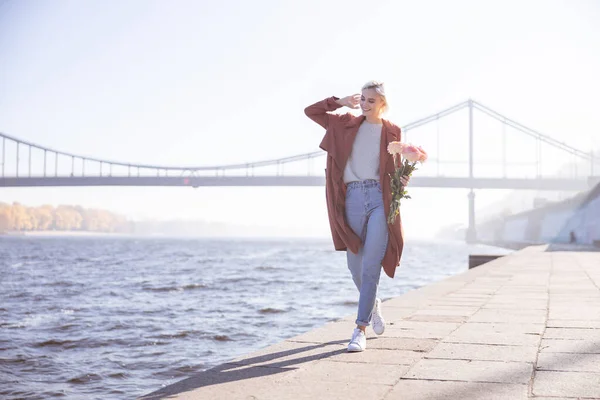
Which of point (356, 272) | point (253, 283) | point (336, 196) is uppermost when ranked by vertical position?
point (336, 196)

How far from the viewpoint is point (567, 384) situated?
102 inches

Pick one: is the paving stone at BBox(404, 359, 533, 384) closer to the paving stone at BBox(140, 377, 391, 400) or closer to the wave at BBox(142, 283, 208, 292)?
the paving stone at BBox(140, 377, 391, 400)

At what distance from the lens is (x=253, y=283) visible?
46.7 feet

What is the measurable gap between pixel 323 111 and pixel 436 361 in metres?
1.32

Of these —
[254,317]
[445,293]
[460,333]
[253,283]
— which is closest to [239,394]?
[460,333]

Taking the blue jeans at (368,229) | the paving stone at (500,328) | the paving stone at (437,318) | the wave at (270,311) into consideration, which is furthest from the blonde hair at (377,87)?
the wave at (270,311)

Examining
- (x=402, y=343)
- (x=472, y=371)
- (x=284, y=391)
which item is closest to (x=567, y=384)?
(x=472, y=371)

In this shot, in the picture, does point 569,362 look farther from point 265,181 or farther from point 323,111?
point 265,181

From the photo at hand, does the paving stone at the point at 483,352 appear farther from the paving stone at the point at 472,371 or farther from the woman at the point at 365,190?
the woman at the point at 365,190

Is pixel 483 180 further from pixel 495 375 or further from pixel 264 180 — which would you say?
pixel 495 375

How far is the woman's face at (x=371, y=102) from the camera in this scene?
349 cm

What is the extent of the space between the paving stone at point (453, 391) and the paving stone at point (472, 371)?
0.27 feet

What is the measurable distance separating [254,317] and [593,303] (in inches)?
155

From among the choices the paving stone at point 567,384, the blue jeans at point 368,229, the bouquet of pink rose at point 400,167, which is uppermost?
the bouquet of pink rose at point 400,167
